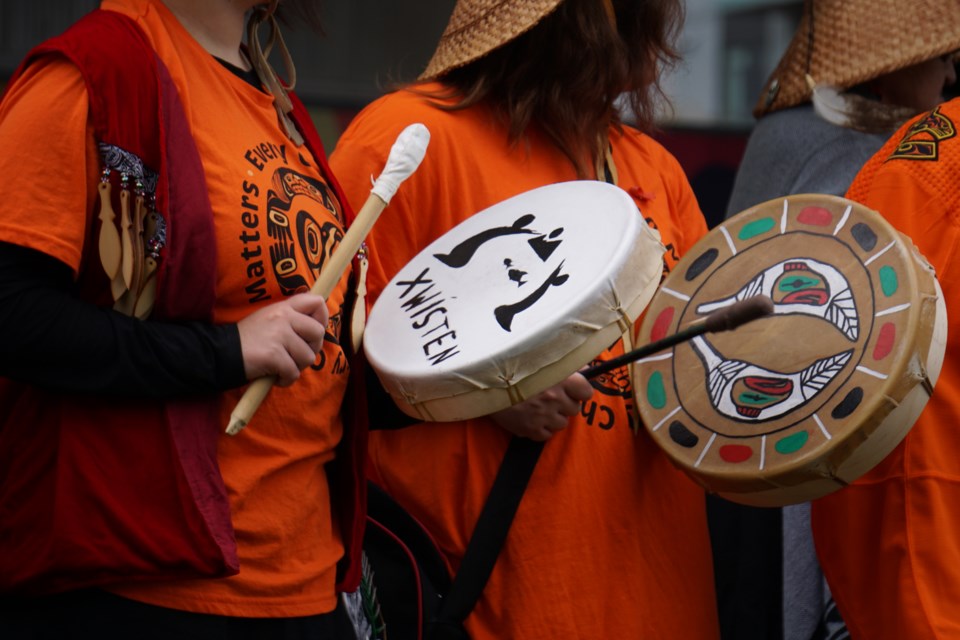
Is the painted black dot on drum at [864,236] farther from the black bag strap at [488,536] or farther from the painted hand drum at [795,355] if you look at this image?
the black bag strap at [488,536]

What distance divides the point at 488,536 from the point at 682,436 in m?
0.34

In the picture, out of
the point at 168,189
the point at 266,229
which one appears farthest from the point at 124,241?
the point at 266,229

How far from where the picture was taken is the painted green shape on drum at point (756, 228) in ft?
6.80

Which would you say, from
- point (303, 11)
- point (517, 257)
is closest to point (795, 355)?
point (517, 257)

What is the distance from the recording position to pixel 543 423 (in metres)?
1.99

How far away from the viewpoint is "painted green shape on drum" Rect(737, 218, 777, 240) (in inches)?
81.6

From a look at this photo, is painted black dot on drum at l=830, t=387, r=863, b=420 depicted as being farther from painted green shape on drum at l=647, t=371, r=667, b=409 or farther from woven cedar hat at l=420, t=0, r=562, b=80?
woven cedar hat at l=420, t=0, r=562, b=80

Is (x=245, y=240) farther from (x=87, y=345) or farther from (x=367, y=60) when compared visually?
(x=367, y=60)

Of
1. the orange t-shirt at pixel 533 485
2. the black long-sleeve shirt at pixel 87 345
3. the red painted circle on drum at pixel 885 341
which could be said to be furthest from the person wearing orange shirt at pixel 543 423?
the black long-sleeve shirt at pixel 87 345

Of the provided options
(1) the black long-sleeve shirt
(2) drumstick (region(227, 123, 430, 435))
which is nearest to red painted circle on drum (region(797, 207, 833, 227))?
(2) drumstick (region(227, 123, 430, 435))

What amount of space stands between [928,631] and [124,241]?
130cm

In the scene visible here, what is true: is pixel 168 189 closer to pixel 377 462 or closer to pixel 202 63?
pixel 202 63

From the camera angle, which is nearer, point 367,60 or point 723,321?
point 723,321

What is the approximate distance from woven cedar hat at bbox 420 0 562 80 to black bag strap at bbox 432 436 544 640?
2.22 feet
